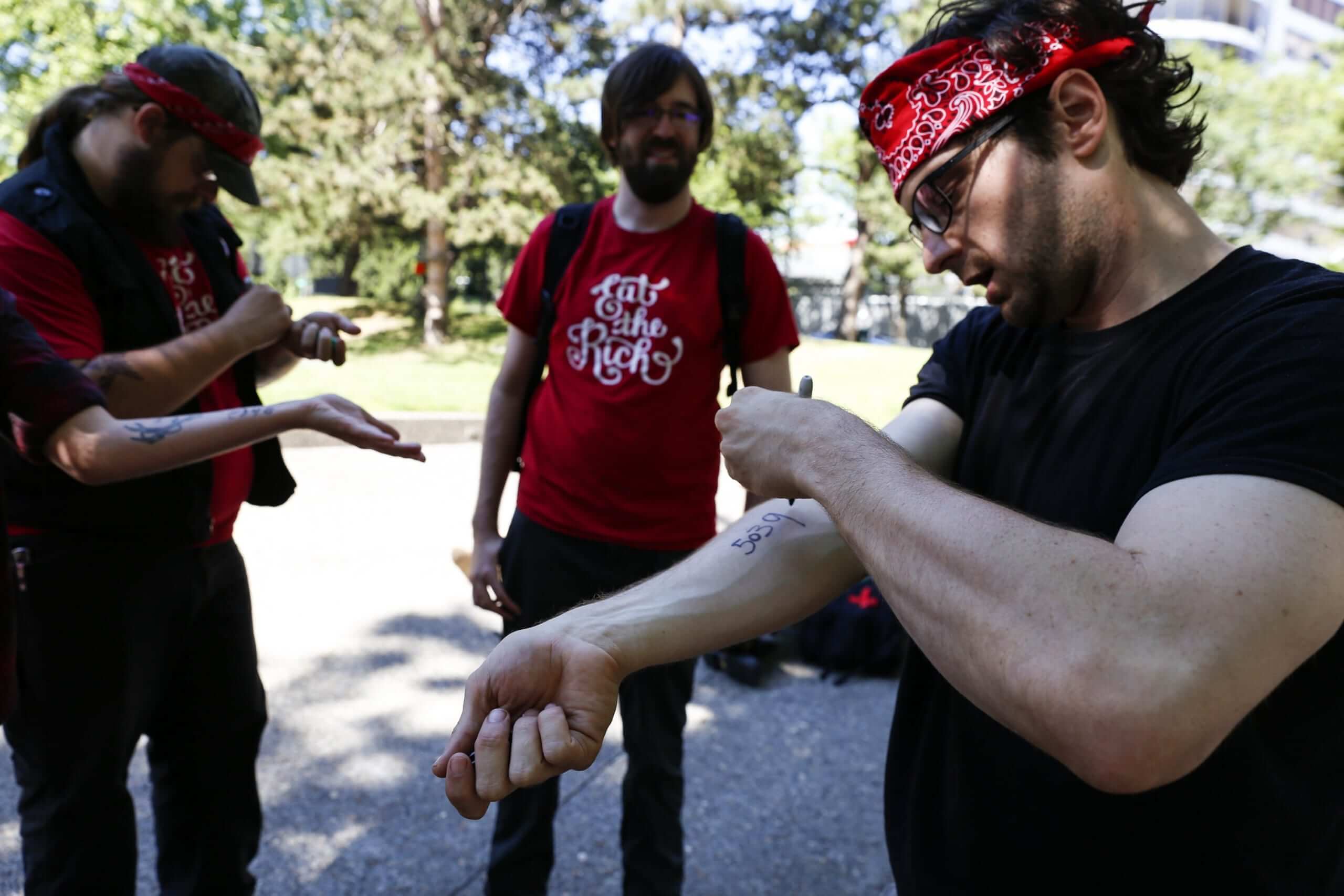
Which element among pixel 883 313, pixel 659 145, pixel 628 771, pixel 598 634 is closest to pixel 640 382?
pixel 659 145

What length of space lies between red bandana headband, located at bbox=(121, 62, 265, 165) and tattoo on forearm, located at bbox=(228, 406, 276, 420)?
65 cm

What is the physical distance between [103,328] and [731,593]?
5.42 feet

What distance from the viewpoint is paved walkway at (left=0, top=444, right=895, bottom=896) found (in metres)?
3.18

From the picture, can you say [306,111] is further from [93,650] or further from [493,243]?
[93,650]

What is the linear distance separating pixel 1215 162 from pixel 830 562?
86.9 feet

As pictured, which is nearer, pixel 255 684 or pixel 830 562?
pixel 830 562

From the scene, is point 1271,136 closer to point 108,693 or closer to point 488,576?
point 488,576

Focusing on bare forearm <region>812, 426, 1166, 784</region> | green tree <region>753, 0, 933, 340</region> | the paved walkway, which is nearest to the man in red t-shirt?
the paved walkway

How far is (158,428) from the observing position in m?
2.01

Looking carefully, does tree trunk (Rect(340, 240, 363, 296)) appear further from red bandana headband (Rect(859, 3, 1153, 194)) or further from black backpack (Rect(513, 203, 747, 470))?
red bandana headband (Rect(859, 3, 1153, 194))

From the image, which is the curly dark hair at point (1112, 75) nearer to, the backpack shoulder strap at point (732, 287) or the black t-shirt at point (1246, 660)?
the black t-shirt at point (1246, 660)

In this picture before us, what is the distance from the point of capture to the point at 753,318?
288cm

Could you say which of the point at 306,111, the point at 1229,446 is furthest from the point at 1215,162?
the point at 1229,446

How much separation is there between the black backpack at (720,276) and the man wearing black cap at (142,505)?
63cm
